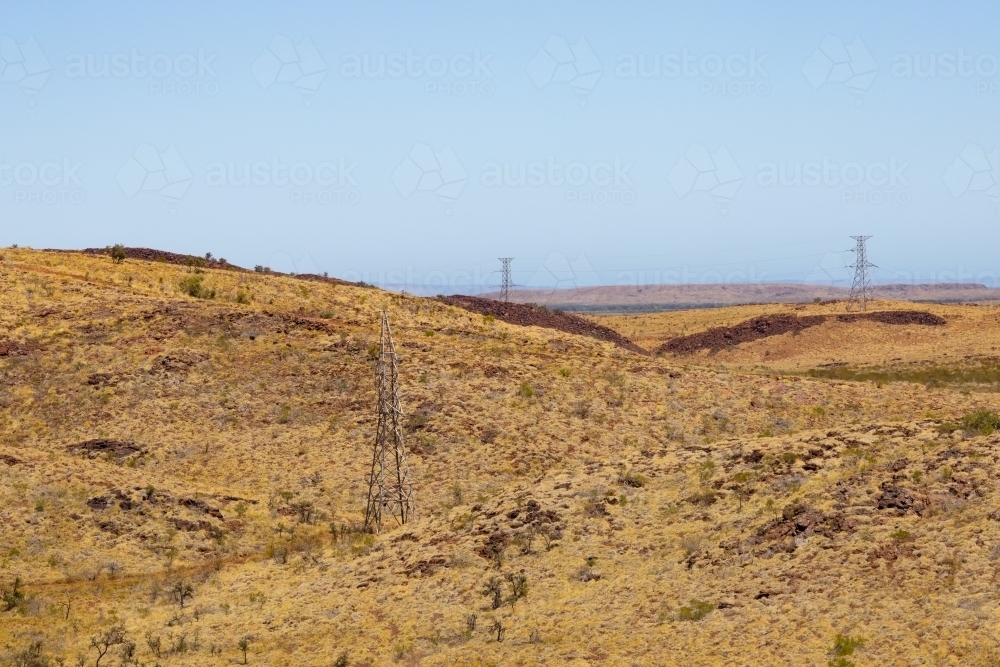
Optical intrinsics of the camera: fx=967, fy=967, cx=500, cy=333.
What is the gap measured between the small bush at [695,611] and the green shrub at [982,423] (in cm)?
951

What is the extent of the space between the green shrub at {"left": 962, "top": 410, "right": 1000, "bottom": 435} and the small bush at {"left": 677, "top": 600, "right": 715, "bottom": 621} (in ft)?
31.2

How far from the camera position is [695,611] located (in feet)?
66.0

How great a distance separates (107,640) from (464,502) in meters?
14.3

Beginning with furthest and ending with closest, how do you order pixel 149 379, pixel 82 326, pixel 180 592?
1. pixel 82 326
2. pixel 149 379
3. pixel 180 592

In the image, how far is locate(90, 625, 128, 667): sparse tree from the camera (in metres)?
21.8

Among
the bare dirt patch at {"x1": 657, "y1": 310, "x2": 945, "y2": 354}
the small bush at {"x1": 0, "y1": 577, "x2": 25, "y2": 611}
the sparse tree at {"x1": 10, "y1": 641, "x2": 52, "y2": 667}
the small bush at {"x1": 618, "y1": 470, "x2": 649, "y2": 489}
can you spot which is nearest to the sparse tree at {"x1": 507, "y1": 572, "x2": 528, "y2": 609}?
the small bush at {"x1": 618, "y1": 470, "x2": 649, "y2": 489}

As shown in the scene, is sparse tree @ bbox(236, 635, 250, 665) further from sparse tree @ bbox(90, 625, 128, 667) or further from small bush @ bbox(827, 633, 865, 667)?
small bush @ bbox(827, 633, 865, 667)

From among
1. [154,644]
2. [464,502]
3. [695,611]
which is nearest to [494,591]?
[695,611]

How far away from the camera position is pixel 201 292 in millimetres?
58812

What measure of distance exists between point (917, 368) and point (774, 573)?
50.4 m

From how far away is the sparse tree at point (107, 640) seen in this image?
2183 centimetres

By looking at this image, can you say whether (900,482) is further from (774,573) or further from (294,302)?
(294,302)

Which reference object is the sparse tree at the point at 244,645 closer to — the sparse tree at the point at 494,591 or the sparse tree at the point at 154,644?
the sparse tree at the point at 154,644

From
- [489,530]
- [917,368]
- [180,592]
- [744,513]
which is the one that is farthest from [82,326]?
[917,368]
